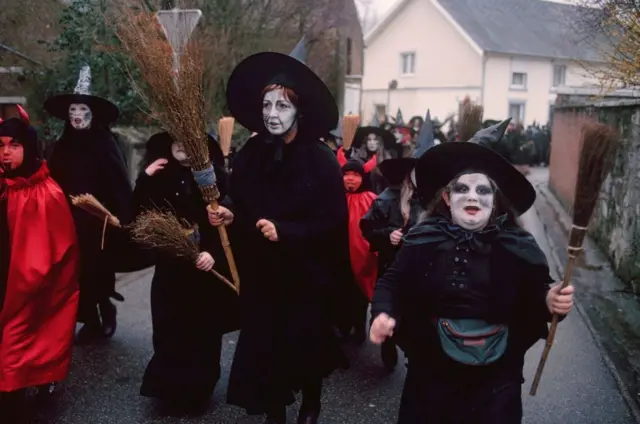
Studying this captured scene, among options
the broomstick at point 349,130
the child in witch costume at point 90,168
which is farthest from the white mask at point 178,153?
the broomstick at point 349,130

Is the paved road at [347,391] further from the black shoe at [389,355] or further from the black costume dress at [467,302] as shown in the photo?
the black costume dress at [467,302]

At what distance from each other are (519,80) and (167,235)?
113ft

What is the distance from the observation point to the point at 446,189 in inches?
131

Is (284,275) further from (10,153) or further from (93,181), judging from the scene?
(93,181)

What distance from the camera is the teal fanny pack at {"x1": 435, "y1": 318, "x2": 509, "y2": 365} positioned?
3.10 meters

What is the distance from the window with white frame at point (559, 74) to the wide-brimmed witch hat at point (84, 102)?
3546cm

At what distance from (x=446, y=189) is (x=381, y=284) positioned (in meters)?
0.54

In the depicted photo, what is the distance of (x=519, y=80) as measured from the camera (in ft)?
119

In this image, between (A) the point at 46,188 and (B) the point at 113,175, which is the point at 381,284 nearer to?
(A) the point at 46,188

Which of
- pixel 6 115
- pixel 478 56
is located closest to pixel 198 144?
A: pixel 6 115

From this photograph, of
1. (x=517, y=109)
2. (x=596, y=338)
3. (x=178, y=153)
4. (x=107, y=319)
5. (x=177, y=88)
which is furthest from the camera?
(x=517, y=109)

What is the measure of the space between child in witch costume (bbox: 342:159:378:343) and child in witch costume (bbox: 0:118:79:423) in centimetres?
220

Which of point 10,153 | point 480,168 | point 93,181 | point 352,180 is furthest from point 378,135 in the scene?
point 480,168

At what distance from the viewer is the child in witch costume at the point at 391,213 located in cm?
530
